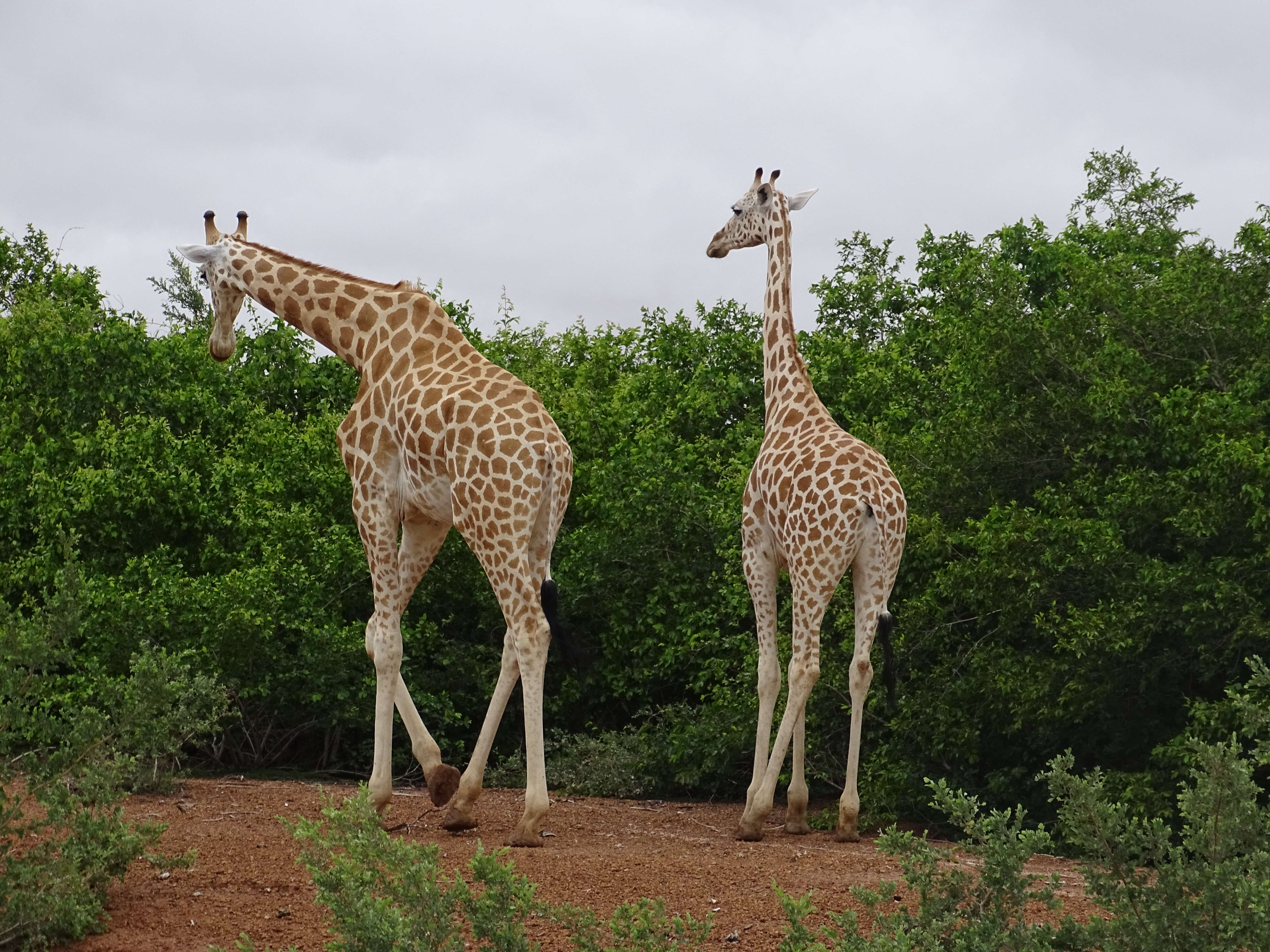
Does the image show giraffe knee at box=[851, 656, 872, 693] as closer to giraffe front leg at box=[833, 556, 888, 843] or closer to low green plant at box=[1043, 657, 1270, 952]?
giraffe front leg at box=[833, 556, 888, 843]

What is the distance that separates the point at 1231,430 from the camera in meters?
9.10

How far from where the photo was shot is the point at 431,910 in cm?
465

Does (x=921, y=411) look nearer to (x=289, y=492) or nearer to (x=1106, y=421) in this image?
(x=1106, y=421)

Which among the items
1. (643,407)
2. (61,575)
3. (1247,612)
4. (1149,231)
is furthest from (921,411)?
(61,575)

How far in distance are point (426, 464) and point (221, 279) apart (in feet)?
6.34

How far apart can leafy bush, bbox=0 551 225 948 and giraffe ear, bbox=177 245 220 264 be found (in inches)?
109

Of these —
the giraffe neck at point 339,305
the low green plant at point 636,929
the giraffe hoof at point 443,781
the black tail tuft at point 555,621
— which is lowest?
the low green plant at point 636,929

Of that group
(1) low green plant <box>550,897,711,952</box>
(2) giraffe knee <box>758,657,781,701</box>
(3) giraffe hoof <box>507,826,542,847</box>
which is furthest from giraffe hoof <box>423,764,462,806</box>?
(1) low green plant <box>550,897,711,952</box>

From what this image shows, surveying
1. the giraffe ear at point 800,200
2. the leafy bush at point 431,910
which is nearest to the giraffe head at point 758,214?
the giraffe ear at point 800,200

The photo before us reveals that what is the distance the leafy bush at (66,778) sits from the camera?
5629mm

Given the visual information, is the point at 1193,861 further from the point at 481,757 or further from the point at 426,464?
the point at 426,464

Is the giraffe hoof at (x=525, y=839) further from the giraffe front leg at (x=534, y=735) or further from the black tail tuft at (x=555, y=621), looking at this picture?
the black tail tuft at (x=555, y=621)

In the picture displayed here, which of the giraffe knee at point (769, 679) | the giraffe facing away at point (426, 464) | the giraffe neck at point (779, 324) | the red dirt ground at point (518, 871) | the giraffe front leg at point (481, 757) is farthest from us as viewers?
the giraffe neck at point (779, 324)

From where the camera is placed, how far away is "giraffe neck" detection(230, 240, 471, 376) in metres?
8.54
